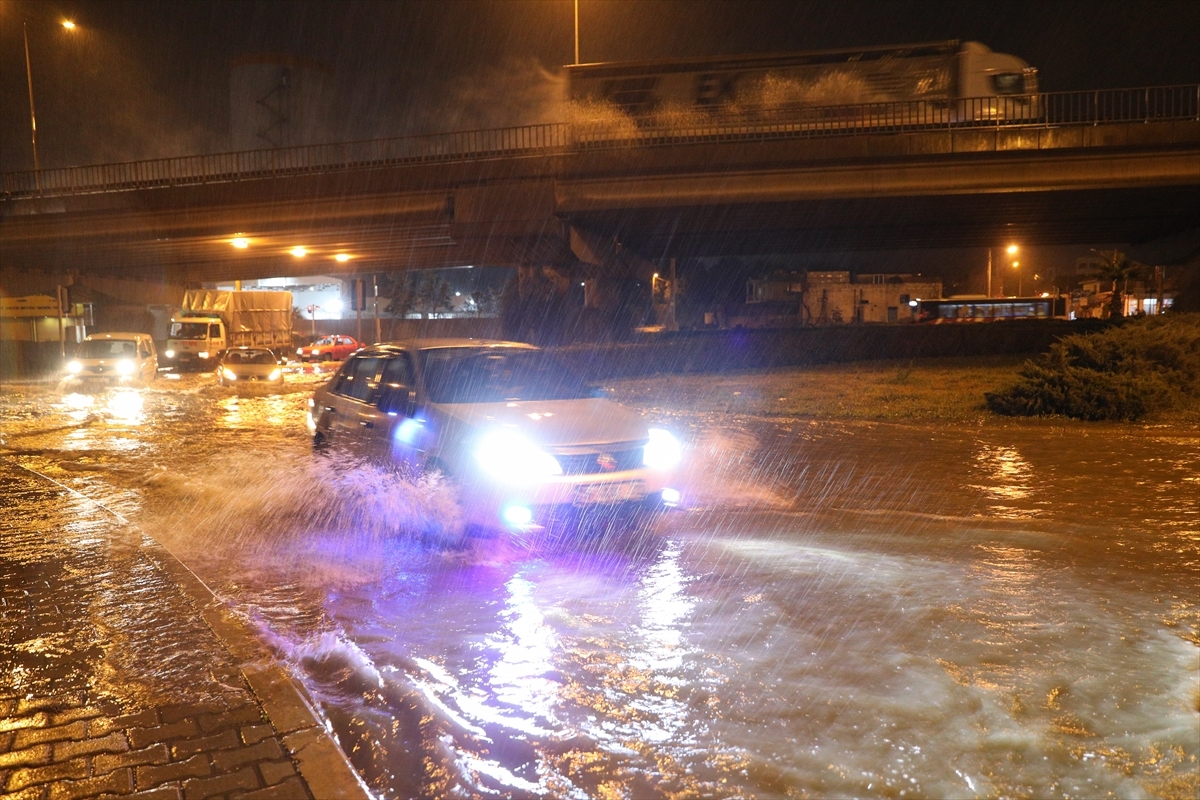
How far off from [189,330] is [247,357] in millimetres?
9898

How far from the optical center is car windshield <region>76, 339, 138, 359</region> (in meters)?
25.1

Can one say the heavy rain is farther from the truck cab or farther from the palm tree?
the palm tree

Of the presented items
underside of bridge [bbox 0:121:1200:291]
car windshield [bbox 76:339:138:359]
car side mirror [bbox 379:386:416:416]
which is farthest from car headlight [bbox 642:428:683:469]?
car windshield [bbox 76:339:138:359]

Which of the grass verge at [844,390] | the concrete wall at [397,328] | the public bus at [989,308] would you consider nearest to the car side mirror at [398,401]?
the grass verge at [844,390]

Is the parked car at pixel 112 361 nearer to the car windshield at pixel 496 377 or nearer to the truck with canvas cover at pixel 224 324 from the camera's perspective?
the truck with canvas cover at pixel 224 324

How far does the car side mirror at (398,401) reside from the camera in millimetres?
8383

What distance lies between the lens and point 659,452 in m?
8.02

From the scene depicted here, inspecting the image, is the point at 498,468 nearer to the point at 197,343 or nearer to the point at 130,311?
the point at 197,343

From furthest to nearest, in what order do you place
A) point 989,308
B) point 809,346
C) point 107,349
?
point 989,308 → point 809,346 → point 107,349

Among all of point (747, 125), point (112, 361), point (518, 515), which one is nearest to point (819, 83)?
point (747, 125)

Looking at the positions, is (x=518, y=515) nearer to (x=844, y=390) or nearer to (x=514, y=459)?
(x=514, y=459)

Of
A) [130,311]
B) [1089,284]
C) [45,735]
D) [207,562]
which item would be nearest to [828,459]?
[207,562]

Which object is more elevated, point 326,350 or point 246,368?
point 326,350

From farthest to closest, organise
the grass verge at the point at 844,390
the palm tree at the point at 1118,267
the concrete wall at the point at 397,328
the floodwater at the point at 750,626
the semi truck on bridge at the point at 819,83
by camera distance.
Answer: the concrete wall at the point at 397,328, the palm tree at the point at 1118,267, the semi truck on bridge at the point at 819,83, the grass verge at the point at 844,390, the floodwater at the point at 750,626
